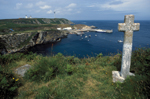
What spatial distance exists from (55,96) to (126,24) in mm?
3958

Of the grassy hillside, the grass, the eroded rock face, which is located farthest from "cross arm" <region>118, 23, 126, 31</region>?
the grassy hillside

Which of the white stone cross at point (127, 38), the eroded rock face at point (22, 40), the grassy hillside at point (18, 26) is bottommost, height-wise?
the eroded rock face at point (22, 40)

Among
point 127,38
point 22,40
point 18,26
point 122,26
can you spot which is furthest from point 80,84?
point 18,26

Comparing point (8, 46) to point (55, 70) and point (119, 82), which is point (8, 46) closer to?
point (55, 70)

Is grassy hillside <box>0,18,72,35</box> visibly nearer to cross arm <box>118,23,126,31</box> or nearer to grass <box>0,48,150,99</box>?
grass <box>0,48,150,99</box>

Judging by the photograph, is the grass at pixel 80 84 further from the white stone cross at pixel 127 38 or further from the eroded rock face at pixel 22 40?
the eroded rock face at pixel 22 40

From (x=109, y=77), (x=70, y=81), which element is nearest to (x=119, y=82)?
(x=109, y=77)

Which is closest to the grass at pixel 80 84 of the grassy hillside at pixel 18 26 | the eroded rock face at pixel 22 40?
the eroded rock face at pixel 22 40

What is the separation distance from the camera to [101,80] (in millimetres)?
4516

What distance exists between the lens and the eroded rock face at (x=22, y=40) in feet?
122

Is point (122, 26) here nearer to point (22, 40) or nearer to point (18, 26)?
point (22, 40)

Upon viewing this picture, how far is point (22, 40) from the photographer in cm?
4378

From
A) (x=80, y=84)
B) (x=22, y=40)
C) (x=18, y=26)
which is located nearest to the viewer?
(x=80, y=84)

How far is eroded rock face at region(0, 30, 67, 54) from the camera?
37.2m
